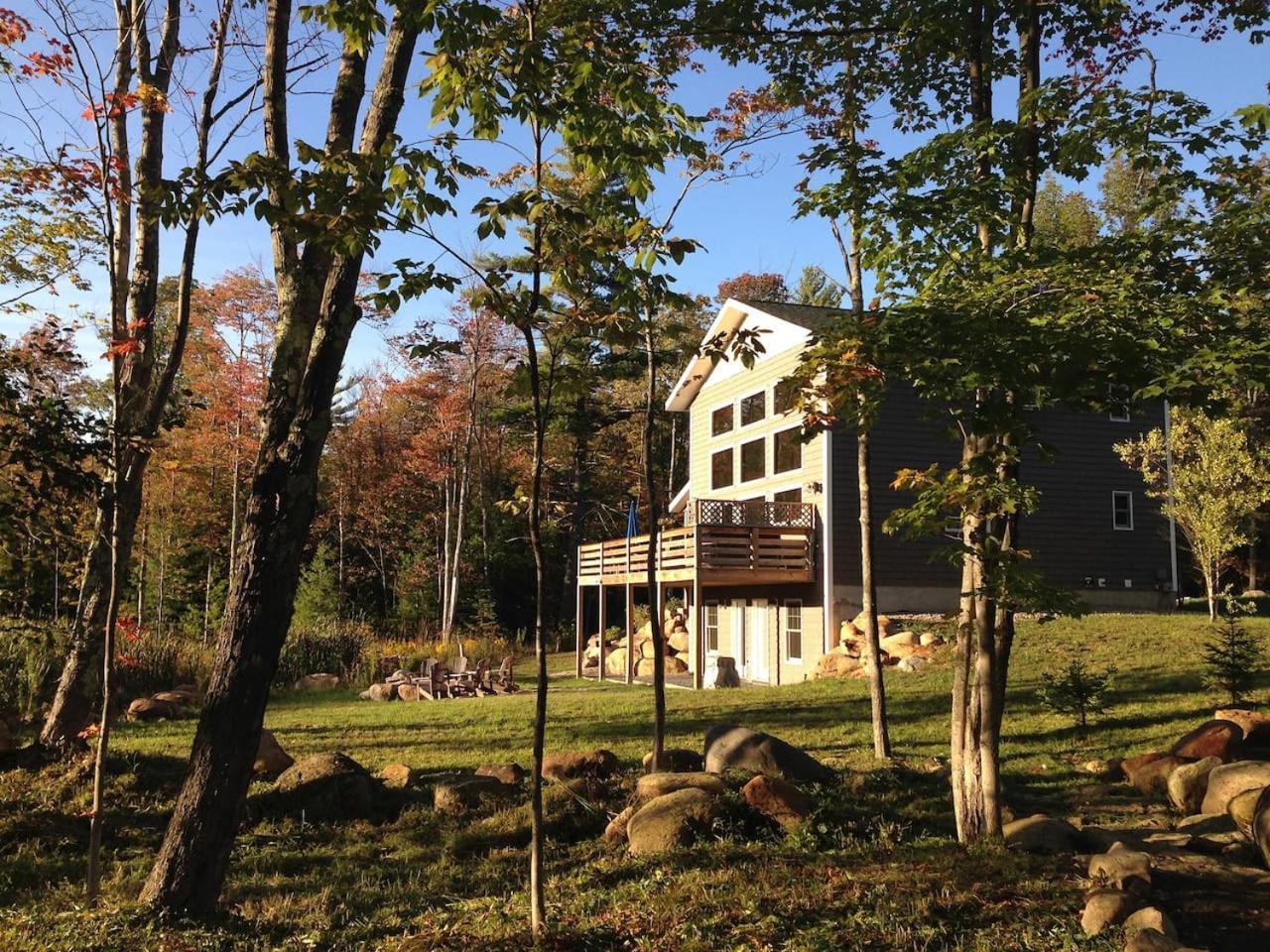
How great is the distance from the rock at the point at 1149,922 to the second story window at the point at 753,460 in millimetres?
17481

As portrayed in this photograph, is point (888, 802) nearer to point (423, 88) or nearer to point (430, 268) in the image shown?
point (430, 268)

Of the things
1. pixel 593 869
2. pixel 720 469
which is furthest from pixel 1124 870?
pixel 720 469

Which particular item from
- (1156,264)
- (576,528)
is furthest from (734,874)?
(576,528)

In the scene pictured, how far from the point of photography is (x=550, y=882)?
528 cm

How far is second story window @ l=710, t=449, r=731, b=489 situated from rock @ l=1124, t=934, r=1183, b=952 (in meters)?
19.5

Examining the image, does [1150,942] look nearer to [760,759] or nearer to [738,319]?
[760,759]

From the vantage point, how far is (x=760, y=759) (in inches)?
297

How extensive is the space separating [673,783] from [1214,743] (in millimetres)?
5182

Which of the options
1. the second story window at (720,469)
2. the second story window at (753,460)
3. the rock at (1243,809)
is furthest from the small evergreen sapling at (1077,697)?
the second story window at (720,469)

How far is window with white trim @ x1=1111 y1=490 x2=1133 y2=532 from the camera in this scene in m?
20.5

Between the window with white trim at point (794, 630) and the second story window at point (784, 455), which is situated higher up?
the second story window at point (784, 455)

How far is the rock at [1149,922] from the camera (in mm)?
4266

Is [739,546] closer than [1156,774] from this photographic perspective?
No

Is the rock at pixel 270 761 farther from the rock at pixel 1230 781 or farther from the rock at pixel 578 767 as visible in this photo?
the rock at pixel 1230 781
